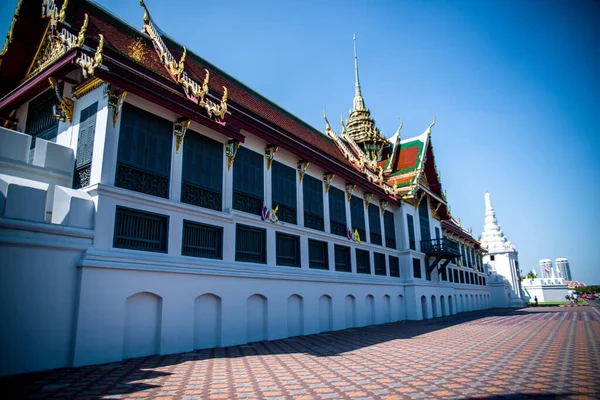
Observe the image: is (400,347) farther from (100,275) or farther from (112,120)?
(112,120)

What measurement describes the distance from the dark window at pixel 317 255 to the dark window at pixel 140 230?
6.82m

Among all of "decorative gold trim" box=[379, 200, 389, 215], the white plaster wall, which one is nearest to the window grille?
"decorative gold trim" box=[379, 200, 389, 215]

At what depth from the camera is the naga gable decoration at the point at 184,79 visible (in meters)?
11.6

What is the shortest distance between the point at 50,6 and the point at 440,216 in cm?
2663

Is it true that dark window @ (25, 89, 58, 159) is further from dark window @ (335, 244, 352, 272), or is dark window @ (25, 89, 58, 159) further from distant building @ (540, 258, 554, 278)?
distant building @ (540, 258, 554, 278)

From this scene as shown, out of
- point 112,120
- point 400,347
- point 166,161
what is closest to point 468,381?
point 400,347

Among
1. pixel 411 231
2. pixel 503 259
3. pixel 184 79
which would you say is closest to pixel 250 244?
pixel 184 79

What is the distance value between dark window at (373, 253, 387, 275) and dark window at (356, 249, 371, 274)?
73 centimetres

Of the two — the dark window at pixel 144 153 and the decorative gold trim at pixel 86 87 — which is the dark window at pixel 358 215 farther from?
the decorative gold trim at pixel 86 87

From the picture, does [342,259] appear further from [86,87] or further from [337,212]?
[86,87]

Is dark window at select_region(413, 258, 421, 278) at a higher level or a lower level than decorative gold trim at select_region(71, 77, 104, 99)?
lower

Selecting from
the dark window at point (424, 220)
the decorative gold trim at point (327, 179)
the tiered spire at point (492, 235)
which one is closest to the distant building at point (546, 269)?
the tiered spire at point (492, 235)

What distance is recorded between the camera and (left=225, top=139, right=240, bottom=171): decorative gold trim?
488 inches

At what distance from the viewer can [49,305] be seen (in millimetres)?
7570
